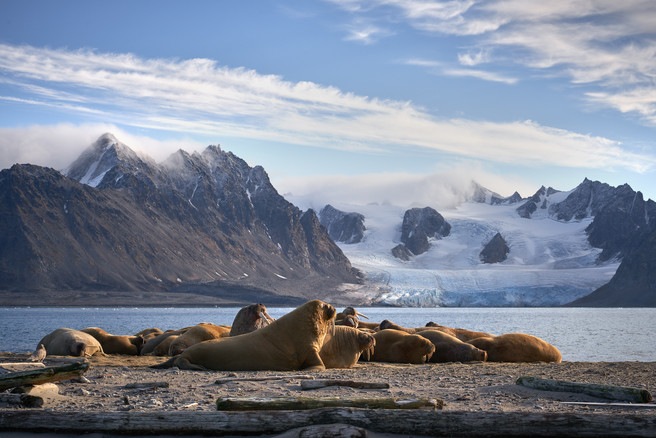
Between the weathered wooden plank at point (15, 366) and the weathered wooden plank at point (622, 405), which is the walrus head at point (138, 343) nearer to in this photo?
the weathered wooden plank at point (15, 366)

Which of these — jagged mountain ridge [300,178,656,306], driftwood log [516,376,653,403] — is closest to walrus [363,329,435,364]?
driftwood log [516,376,653,403]

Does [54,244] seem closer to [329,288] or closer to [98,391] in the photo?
[329,288]

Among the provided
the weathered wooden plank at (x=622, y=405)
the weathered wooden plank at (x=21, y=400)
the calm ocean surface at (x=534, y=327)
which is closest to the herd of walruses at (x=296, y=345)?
the weathered wooden plank at (x=21, y=400)

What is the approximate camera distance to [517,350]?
17.8 metres

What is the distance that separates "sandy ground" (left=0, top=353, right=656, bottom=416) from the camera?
7938 millimetres

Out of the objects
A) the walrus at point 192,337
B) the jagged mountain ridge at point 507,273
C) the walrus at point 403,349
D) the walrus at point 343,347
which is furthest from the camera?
the jagged mountain ridge at point 507,273

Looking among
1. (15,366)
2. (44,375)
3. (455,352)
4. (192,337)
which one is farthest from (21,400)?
(455,352)

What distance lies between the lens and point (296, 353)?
520 inches

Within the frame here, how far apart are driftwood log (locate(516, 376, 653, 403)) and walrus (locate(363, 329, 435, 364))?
6.90 metres

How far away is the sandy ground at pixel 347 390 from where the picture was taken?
7938 mm

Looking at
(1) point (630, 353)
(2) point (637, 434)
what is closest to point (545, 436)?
(2) point (637, 434)

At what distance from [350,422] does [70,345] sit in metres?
12.4

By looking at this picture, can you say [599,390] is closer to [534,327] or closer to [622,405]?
[622,405]

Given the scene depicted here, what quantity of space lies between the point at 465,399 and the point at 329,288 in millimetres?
190896
